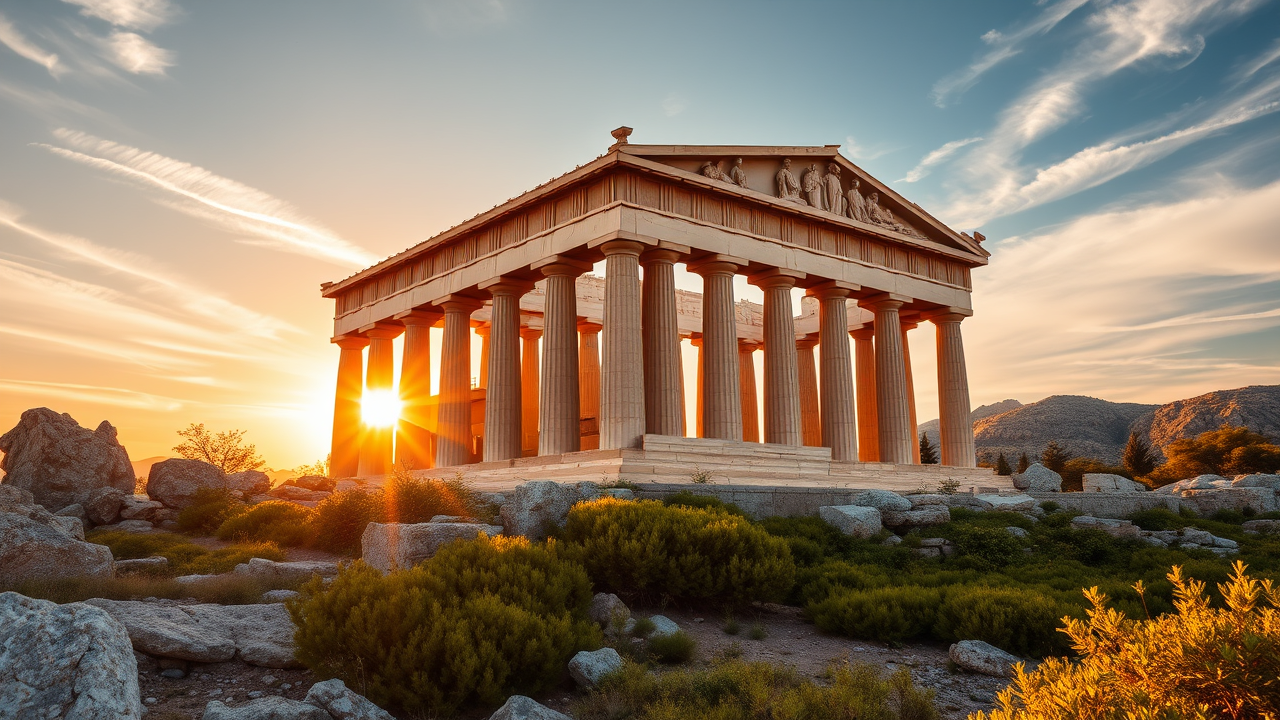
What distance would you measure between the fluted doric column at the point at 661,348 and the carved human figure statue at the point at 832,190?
9.21 meters

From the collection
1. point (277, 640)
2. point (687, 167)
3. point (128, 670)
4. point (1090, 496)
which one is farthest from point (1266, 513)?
point (128, 670)

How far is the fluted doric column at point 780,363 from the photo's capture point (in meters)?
34.4

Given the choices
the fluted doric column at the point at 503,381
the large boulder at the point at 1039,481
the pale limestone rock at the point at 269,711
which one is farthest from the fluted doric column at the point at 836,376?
the pale limestone rock at the point at 269,711

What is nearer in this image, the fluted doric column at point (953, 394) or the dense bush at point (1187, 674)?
the dense bush at point (1187, 674)

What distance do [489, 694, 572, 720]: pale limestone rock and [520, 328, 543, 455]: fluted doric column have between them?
38805 mm

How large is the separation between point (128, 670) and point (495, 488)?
2248cm

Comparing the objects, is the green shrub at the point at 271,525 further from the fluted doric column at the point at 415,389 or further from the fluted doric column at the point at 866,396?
the fluted doric column at the point at 866,396

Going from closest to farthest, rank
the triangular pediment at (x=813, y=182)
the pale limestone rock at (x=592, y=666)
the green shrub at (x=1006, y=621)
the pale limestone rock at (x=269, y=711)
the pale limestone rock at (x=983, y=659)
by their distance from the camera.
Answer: the pale limestone rock at (x=269, y=711) → the pale limestone rock at (x=592, y=666) → the pale limestone rock at (x=983, y=659) → the green shrub at (x=1006, y=621) → the triangular pediment at (x=813, y=182)

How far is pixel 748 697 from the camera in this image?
30.6ft

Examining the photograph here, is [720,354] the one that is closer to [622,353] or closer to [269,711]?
[622,353]

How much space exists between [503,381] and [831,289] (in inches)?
616

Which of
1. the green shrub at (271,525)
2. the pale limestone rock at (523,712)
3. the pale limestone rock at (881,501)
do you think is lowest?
the pale limestone rock at (523,712)

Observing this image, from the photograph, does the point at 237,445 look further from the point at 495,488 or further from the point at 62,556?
→ the point at 62,556

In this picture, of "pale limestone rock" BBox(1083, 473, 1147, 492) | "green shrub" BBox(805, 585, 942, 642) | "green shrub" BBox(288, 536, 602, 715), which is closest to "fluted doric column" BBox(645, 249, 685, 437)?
"green shrub" BBox(805, 585, 942, 642)
